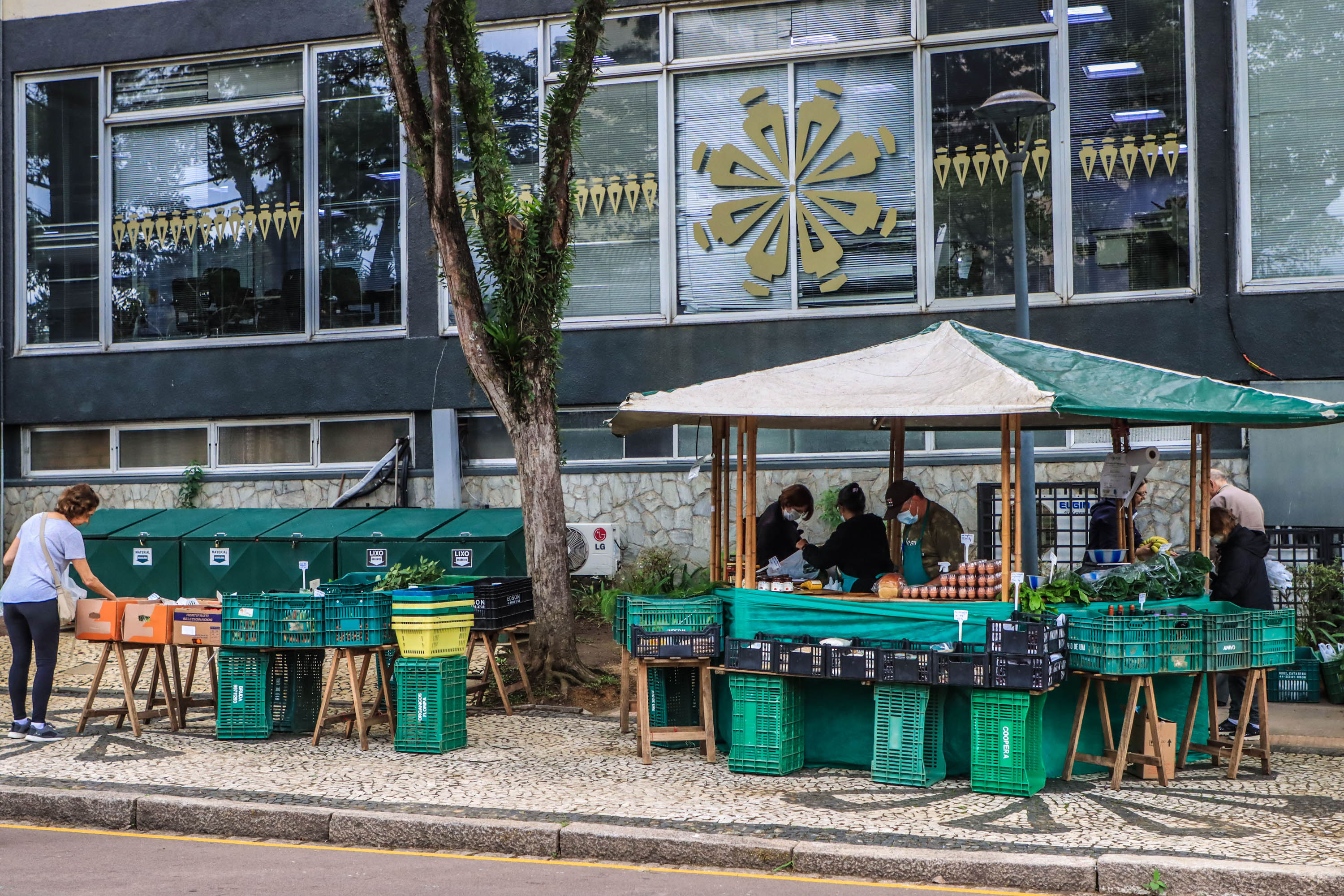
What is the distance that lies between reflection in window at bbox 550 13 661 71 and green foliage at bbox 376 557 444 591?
27.1 ft

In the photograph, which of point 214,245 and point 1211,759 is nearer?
point 1211,759

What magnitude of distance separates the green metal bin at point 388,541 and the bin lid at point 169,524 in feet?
6.89

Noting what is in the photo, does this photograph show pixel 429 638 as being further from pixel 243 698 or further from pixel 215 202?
pixel 215 202

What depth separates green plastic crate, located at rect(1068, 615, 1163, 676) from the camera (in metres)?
7.38

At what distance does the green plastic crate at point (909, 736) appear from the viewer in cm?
746

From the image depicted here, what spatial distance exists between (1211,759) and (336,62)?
13.5 m

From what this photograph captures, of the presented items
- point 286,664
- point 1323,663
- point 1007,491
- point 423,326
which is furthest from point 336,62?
point 1323,663

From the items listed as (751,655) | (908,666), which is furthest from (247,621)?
(908,666)

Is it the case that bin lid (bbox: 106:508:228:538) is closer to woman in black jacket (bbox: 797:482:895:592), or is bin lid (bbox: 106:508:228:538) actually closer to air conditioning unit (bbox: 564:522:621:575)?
air conditioning unit (bbox: 564:522:621:575)

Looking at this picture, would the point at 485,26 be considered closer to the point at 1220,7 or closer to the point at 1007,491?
the point at 1220,7

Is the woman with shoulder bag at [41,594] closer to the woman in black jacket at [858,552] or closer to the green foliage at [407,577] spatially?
the green foliage at [407,577]

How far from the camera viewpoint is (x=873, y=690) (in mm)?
7957

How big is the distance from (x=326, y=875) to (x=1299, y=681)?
8.20 metres

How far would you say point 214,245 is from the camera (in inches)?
669
